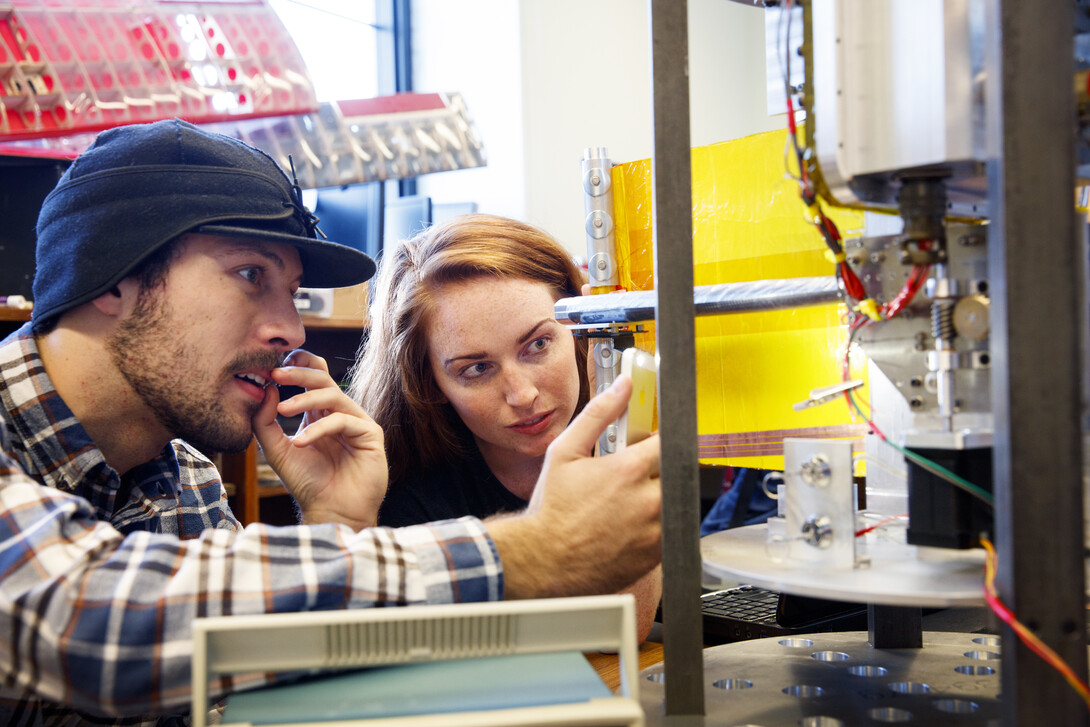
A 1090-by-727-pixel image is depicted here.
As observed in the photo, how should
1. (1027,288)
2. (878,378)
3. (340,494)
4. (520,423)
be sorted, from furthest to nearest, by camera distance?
(520,423) → (340,494) → (878,378) → (1027,288)

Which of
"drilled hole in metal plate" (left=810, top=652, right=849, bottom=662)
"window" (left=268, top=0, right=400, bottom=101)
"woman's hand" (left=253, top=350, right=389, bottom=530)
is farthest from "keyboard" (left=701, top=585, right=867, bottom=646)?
"window" (left=268, top=0, right=400, bottom=101)

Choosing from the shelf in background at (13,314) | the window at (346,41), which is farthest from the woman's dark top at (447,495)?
the window at (346,41)

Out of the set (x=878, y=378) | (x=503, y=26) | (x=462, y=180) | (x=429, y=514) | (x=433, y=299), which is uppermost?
(x=503, y=26)

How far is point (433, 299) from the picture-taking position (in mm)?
1628

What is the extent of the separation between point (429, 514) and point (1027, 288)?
119 centimetres

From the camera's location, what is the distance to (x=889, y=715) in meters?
0.77

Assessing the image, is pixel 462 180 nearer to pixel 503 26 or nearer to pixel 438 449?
pixel 503 26

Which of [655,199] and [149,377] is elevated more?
[655,199]

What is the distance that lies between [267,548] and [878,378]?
2.05 ft

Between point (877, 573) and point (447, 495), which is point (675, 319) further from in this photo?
point (447, 495)

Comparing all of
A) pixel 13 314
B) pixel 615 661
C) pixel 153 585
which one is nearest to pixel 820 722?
pixel 615 661

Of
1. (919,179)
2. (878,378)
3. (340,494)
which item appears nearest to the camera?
(919,179)

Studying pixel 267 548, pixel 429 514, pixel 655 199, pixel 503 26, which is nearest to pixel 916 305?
pixel 655 199

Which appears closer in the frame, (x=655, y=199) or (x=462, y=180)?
(x=655, y=199)
